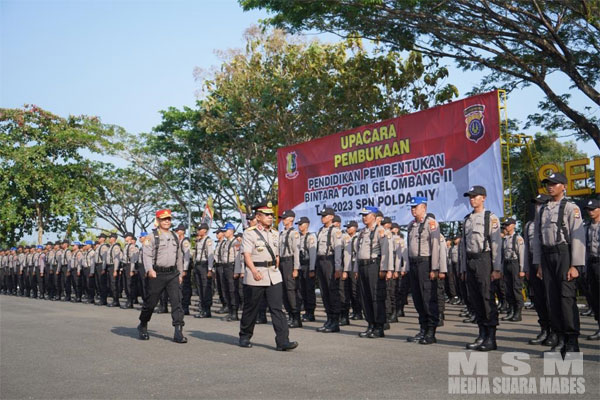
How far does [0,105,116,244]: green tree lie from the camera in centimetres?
3638

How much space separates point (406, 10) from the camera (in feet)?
58.4

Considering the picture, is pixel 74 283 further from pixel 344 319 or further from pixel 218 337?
pixel 218 337

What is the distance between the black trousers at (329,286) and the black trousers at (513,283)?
389cm

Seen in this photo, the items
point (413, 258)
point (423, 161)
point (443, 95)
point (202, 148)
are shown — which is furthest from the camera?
point (202, 148)

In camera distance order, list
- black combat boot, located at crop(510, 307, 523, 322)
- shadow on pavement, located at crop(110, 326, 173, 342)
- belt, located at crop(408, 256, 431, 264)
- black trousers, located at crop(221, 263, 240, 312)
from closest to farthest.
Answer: belt, located at crop(408, 256, 431, 264) < shadow on pavement, located at crop(110, 326, 173, 342) < black combat boot, located at crop(510, 307, 523, 322) < black trousers, located at crop(221, 263, 240, 312)

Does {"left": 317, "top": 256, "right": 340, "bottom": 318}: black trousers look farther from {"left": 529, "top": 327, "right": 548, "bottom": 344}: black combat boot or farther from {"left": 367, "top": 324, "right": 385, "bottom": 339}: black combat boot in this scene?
{"left": 529, "top": 327, "right": 548, "bottom": 344}: black combat boot

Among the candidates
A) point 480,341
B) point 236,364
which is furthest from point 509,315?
point 236,364

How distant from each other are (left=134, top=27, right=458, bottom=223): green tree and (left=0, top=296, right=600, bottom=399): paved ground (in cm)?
1394

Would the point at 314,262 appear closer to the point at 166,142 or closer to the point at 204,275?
the point at 204,275

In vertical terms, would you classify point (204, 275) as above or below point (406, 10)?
below

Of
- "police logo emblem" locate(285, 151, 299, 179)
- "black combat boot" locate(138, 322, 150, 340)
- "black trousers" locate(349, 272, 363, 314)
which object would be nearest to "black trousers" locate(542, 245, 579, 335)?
"black trousers" locate(349, 272, 363, 314)

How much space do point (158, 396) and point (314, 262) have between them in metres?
7.67

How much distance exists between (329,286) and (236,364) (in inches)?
193

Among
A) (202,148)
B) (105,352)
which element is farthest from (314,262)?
(202,148)
